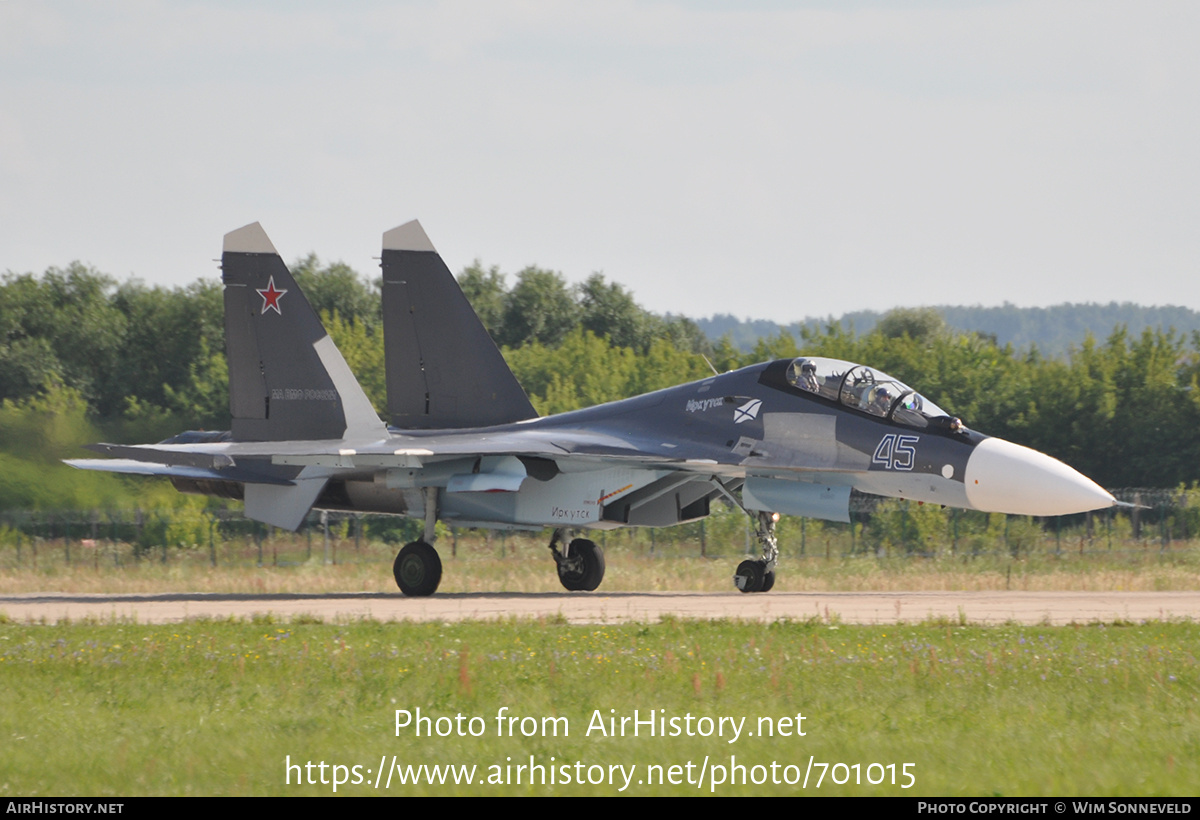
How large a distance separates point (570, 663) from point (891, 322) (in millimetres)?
60752

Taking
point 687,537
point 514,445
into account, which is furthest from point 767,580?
point 687,537

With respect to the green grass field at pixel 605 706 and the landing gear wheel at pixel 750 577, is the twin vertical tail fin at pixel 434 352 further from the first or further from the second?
the green grass field at pixel 605 706

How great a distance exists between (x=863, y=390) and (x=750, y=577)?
334 centimetres

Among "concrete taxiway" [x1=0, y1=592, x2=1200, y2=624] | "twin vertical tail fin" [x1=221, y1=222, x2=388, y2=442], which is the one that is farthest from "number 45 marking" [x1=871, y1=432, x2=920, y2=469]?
"twin vertical tail fin" [x1=221, y1=222, x2=388, y2=442]

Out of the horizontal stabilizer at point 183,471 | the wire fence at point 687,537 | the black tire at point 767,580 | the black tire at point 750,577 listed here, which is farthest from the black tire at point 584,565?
the wire fence at point 687,537

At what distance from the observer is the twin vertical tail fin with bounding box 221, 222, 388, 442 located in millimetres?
23031

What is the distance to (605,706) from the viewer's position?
36.4 ft

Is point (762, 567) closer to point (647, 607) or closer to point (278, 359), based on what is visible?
point (647, 607)

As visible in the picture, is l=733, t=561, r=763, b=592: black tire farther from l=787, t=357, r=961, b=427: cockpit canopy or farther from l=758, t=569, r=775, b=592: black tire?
l=787, t=357, r=961, b=427: cockpit canopy

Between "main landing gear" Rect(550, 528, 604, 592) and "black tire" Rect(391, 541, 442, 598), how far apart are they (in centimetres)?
182

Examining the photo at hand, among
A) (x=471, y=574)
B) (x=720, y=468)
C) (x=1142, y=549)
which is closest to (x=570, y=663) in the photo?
(x=720, y=468)

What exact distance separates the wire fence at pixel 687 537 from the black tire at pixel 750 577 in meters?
9.38
